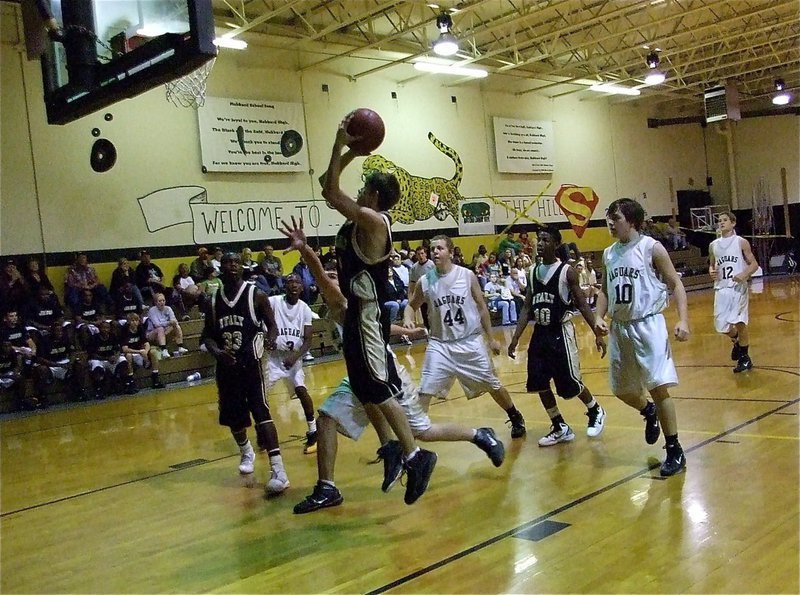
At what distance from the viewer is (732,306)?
28.3 feet

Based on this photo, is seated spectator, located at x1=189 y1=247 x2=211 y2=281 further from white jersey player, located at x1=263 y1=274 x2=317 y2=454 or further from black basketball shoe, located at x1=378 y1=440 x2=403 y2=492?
black basketball shoe, located at x1=378 y1=440 x2=403 y2=492

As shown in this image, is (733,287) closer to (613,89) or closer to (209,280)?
(209,280)

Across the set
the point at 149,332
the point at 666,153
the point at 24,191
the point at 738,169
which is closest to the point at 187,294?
the point at 149,332

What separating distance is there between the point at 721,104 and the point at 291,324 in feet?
60.5

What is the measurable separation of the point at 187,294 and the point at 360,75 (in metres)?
7.93

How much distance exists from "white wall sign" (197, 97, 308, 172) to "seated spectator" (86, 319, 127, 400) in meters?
5.12

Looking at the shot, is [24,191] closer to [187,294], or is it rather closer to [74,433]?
[187,294]

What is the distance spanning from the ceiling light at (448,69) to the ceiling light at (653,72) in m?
3.90

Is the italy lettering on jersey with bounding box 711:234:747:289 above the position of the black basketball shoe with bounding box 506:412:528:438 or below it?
above

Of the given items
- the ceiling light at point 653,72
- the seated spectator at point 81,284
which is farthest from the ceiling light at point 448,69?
the seated spectator at point 81,284

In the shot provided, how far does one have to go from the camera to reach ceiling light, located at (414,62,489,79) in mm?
17891

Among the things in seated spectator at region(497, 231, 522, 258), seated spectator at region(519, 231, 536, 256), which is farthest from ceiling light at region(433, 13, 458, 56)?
seated spectator at region(519, 231, 536, 256)

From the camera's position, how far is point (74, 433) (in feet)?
28.7

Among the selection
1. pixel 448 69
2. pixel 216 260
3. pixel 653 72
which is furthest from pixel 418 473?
pixel 653 72
